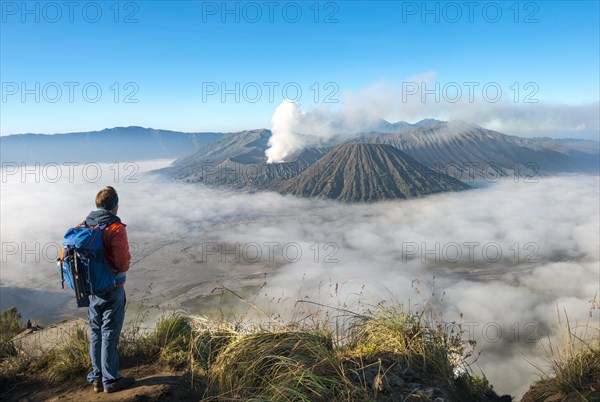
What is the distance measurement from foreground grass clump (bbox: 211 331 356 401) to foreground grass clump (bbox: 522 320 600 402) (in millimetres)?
2150

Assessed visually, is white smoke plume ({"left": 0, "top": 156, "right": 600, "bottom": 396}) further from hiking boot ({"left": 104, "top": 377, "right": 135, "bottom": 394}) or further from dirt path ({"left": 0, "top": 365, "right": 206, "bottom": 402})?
hiking boot ({"left": 104, "top": 377, "right": 135, "bottom": 394})

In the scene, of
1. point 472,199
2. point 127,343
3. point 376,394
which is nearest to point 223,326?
point 127,343

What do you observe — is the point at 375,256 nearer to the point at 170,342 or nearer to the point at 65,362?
the point at 170,342

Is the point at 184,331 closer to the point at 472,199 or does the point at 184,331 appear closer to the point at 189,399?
the point at 189,399

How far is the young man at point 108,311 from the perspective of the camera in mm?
3736

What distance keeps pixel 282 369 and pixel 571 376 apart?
280cm

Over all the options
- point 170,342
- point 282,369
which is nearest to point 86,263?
point 170,342

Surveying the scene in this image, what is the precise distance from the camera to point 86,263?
3.68m

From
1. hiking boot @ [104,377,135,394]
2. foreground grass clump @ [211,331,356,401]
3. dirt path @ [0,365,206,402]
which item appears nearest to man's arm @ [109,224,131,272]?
hiking boot @ [104,377,135,394]

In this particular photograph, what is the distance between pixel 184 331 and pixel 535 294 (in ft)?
316

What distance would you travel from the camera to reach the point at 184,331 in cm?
480

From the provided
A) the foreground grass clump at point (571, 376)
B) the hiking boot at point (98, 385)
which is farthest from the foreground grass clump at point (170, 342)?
the foreground grass clump at point (571, 376)

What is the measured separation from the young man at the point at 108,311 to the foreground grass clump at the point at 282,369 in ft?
3.52

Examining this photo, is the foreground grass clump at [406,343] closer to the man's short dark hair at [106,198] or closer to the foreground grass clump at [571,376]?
the foreground grass clump at [571,376]
